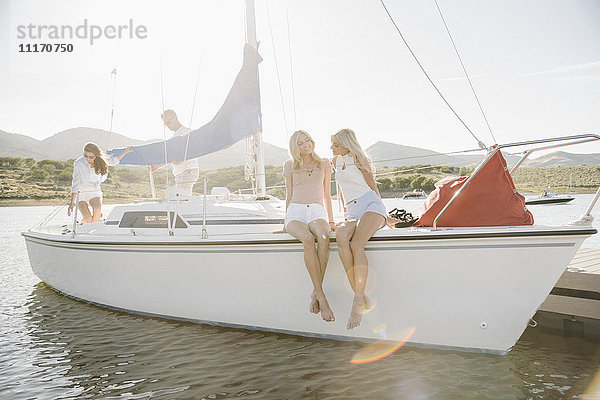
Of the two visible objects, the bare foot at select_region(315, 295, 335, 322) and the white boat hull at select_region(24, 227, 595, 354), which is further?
the bare foot at select_region(315, 295, 335, 322)

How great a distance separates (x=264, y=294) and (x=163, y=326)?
5.57 feet

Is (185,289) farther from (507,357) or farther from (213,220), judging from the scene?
(507,357)

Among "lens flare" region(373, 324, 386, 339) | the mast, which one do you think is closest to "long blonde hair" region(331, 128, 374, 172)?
"lens flare" region(373, 324, 386, 339)

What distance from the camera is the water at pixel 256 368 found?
3520mm

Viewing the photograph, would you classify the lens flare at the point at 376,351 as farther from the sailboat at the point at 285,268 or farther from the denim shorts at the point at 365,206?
the denim shorts at the point at 365,206

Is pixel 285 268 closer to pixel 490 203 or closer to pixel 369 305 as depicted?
pixel 369 305

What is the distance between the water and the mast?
218 centimetres

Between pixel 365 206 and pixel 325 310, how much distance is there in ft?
3.52

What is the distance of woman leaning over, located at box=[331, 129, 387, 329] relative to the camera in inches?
149

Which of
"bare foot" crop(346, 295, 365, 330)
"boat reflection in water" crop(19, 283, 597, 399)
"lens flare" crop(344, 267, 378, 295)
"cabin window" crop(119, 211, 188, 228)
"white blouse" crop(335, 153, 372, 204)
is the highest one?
"white blouse" crop(335, 153, 372, 204)

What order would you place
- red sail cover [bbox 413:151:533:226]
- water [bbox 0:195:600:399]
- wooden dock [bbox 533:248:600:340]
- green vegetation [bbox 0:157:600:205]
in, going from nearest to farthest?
1. water [bbox 0:195:600:399]
2. red sail cover [bbox 413:151:533:226]
3. wooden dock [bbox 533:248:600:340]
4. green vegetation [bbox 0:157:600:205]

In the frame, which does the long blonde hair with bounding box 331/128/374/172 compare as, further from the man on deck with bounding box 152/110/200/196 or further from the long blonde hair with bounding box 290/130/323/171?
the man on deck with bounding box 152/110/200/196

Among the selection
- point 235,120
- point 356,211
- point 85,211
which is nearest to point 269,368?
point 356,211

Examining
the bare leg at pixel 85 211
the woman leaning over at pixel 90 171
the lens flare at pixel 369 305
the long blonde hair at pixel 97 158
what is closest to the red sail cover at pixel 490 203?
the lens flare at pixel 369 305
